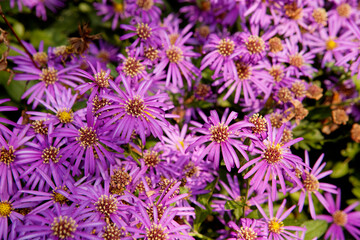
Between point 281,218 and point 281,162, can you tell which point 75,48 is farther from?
point 281,218

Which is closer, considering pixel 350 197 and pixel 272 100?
pixel 272 100

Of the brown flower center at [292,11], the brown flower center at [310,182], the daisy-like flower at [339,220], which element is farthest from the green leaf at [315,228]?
the brown flower center at [292,11]

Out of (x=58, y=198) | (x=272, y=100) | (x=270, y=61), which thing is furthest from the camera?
(x=270, y=61)

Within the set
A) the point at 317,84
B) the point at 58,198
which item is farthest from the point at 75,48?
the point at 317,84

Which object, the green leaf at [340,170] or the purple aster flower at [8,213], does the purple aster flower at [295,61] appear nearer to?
the green leaf at [340,170]

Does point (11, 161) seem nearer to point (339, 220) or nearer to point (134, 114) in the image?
point (134, 114)

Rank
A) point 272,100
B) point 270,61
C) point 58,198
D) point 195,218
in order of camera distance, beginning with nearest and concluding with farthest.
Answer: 1. point 58,198
2. point 195,218
3. point 272,100
4. point 270,61

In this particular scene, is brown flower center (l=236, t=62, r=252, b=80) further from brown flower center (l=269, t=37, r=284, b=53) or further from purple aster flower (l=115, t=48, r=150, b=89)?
purple aster flower (l=115, t=48, r=150, b=89)
